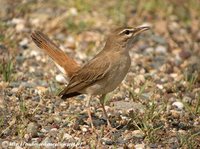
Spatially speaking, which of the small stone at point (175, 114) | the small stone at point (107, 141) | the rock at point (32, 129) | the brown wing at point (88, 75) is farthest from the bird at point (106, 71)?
the small stone at point (175, 114)

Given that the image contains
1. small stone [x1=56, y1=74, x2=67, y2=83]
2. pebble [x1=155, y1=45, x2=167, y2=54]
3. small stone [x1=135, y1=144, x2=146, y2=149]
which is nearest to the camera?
small stone [x1=135, y1=144, x2=146, y2=149]

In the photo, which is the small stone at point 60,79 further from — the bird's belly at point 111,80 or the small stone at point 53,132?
the small stone at point 53,132

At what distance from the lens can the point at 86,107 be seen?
831 centimetres

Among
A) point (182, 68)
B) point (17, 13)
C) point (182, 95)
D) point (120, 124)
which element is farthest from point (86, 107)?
point (17, 13)

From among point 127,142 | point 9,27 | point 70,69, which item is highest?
point 9,27

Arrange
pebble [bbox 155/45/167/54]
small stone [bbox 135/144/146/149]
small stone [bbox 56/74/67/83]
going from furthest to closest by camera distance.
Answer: pebble [bbox 155/45/167/54] < small stone [bbox 56/74/67/83] < small stone [bbox 135/144/146/149]

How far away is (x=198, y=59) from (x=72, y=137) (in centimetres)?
405

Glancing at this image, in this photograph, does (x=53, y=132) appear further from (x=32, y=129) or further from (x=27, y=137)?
(x=27, y=137)

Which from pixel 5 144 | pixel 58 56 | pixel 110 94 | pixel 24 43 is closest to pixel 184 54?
pixel 110 94

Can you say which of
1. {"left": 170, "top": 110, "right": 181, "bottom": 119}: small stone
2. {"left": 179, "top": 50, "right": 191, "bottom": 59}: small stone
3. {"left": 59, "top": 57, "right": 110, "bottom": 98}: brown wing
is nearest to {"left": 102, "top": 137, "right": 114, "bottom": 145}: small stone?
{"left": 59, "top": 57, "right": 110, "bottom": 98}: brown wing

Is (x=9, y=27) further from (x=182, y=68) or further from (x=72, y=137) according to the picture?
(x=72, y=137)

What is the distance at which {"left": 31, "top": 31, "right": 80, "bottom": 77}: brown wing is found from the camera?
866cm

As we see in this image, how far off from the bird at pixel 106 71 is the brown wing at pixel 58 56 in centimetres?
21

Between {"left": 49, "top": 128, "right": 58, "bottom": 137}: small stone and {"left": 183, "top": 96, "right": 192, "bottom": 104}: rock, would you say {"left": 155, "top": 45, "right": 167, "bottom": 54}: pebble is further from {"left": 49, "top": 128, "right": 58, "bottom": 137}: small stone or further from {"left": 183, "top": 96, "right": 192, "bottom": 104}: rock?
{"left": 49, "top": 128, "right": 58, "bottom": 137}: small stone
